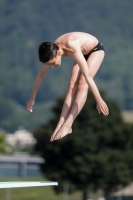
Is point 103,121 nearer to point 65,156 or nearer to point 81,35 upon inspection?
point 65,156

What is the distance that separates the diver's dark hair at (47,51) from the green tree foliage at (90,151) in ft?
105

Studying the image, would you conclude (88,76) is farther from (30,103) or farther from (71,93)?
(30,103)

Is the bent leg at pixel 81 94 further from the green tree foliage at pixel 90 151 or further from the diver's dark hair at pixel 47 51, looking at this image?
the green tree foliage at pixel 90 151

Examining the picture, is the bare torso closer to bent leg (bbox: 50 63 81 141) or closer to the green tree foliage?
bent leg (bbox: 50 63 81 141)

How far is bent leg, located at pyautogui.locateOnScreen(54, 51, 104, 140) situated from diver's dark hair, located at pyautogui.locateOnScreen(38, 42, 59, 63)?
757 millimetres

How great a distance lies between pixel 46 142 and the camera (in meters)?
43.9

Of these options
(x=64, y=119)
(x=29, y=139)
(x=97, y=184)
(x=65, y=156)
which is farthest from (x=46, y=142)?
(x=29, y=139)

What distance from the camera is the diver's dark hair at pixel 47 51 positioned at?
8.17 metres

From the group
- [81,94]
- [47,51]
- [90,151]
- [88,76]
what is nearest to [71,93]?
[81,94]

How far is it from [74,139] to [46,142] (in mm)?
1800

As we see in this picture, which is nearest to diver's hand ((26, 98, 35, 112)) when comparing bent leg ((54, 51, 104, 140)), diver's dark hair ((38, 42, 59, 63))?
bent leg ((54, 51, 104, 140))

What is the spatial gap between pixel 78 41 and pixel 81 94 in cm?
69

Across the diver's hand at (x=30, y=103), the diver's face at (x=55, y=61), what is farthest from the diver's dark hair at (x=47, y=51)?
the diver's hand at (x=30, y=103)

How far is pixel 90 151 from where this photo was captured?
43281 mm
